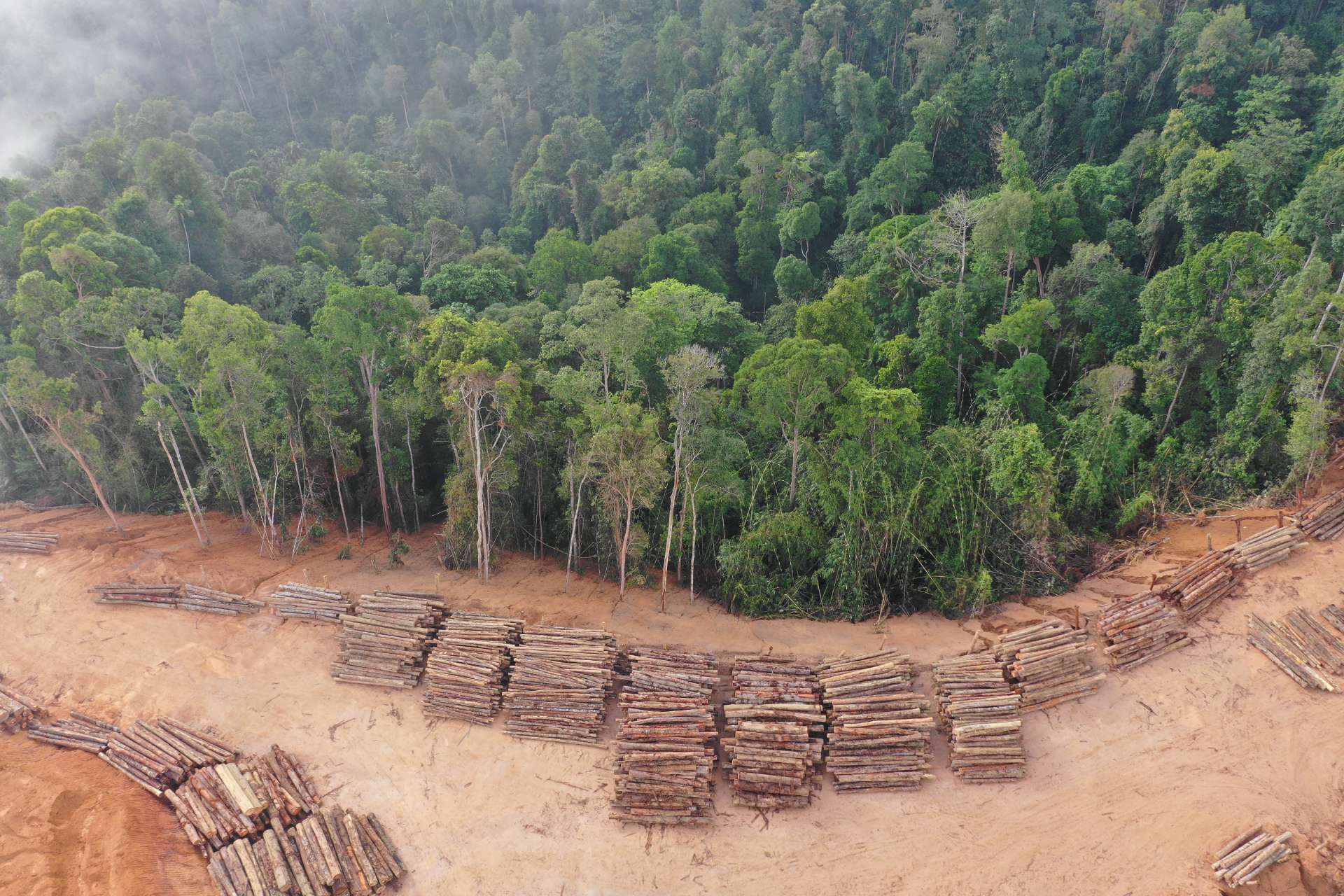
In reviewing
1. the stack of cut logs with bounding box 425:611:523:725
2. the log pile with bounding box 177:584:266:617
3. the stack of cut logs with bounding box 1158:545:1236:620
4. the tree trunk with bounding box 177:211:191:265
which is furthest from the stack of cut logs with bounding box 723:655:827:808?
the tree trunk with bounding box 177:211:191:265

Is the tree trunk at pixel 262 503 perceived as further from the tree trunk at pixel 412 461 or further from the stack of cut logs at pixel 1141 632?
the stack of cut logs at pixel 1141 632

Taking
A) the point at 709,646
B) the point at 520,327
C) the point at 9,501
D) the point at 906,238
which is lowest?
the point at 9,501

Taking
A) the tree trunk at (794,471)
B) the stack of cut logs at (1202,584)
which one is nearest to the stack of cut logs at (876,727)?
the tree trunk at (794,471)

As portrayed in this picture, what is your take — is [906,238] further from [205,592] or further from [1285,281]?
[205,592]

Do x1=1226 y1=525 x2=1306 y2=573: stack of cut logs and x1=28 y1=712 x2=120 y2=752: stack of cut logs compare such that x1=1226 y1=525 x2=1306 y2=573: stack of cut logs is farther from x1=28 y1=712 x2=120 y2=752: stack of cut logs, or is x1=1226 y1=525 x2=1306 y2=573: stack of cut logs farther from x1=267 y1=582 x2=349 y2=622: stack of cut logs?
x1=28 y1=712 x2=120 y2=752: stack of cut logs

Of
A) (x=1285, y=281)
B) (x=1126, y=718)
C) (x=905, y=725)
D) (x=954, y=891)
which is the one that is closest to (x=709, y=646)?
(x=905, y=725)
